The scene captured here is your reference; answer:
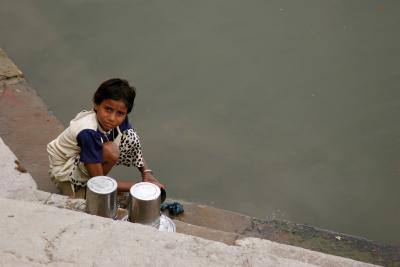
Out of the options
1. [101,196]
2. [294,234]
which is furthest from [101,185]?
[294,234]

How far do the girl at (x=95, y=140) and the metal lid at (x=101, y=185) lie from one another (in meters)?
0.34

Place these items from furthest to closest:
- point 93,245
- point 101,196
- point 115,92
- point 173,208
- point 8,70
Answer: point 8,70
point 173,208
point 115,92
point 101,196
point 93,245

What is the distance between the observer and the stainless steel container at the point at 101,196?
2.06 m

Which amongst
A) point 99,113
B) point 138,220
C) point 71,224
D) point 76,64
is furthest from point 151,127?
point 71,224

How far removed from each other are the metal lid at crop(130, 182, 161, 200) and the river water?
3.65 ft

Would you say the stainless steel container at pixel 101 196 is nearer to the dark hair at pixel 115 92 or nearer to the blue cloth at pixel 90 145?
the blue cloth at pixel 90 145

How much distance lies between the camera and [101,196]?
2053 millimetres

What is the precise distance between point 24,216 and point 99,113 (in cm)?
83

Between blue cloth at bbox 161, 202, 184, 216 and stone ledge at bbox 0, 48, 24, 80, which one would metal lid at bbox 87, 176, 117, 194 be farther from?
stone ledge at bbox 0, 48, 24, 80

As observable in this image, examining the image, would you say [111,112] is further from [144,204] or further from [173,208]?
[173,208]

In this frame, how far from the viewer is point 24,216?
173 cm

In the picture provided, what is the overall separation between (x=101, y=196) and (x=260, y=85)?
7.23ft

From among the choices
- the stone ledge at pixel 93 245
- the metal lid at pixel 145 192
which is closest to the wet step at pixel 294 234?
the metal lid at pixel 145 192

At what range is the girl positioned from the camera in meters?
2.42
